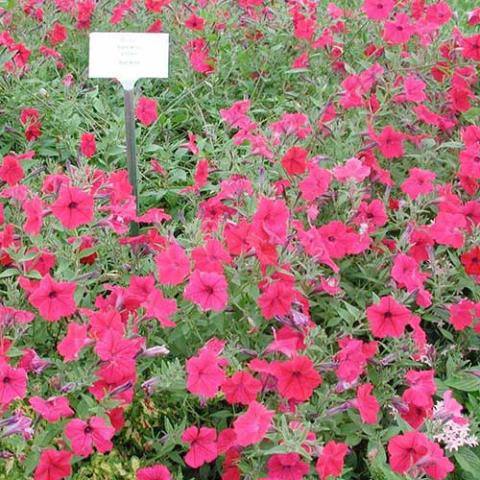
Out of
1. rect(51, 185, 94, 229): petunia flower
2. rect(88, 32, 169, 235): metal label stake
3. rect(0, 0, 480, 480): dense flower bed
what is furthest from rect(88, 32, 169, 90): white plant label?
rect(51, 185, 94, 229): petunia flower

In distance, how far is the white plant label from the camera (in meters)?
2.91

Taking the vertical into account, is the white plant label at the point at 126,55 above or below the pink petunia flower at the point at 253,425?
above

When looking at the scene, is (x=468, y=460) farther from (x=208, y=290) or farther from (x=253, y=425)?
(x=208, y=290)

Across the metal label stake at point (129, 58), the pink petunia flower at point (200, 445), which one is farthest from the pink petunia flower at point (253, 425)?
the metal label stake at point (129, 58)

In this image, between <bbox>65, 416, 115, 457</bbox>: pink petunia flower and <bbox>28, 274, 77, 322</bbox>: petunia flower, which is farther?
<bbox>28, 274, 77, 322</bbox>: petunia flower

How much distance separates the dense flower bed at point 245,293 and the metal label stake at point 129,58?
10.6 inches

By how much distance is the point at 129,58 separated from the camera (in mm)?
2930

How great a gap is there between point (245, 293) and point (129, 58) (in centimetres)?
102

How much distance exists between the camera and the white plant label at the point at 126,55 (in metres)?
2.91

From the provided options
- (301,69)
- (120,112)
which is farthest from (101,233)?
(301,69)

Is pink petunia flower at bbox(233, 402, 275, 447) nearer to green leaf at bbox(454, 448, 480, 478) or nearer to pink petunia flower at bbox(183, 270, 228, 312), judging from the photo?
pink petunia flower at bbox(183, 270, 228, 312)

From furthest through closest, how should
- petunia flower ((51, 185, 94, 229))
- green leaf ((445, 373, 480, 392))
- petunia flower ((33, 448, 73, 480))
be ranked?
green leaf ((445, 373, 480, 392))
petunia flower ((51, 185, 94, 229))
petunia flower ((33, 448, 73, 480))

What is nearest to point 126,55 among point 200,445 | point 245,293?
point 245,293

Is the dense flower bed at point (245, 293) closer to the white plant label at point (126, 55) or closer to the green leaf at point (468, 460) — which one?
the green leaf at point (468, 460)
